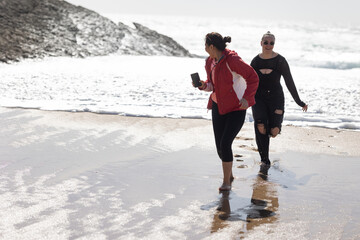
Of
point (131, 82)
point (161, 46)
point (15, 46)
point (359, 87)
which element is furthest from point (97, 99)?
point (161, 46)

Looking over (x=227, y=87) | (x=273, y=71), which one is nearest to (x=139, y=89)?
(x=273, y=71)

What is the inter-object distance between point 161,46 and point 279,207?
16.7 metres

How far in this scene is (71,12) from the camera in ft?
70.3

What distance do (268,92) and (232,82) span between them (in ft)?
3.44

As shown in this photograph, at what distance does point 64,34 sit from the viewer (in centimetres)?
1941

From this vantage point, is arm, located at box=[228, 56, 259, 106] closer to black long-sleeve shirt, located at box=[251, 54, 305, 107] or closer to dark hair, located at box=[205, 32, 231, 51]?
dark hair, located at box=[205, 32, 231, 51]

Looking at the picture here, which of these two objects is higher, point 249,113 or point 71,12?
point 71,12

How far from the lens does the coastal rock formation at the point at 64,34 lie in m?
17.6

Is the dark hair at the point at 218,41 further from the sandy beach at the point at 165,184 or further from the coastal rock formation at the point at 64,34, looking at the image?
the coastal rock formation at the point at 64,34

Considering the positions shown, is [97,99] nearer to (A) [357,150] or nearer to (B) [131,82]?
(B) [131,82]

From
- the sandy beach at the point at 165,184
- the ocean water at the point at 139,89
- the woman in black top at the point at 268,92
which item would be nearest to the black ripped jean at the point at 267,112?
the woman in black top at the point at 268,92

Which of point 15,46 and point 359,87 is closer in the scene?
point 359,87

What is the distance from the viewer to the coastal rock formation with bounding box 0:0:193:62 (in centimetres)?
1764

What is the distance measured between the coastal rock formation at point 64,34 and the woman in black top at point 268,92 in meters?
12.0
